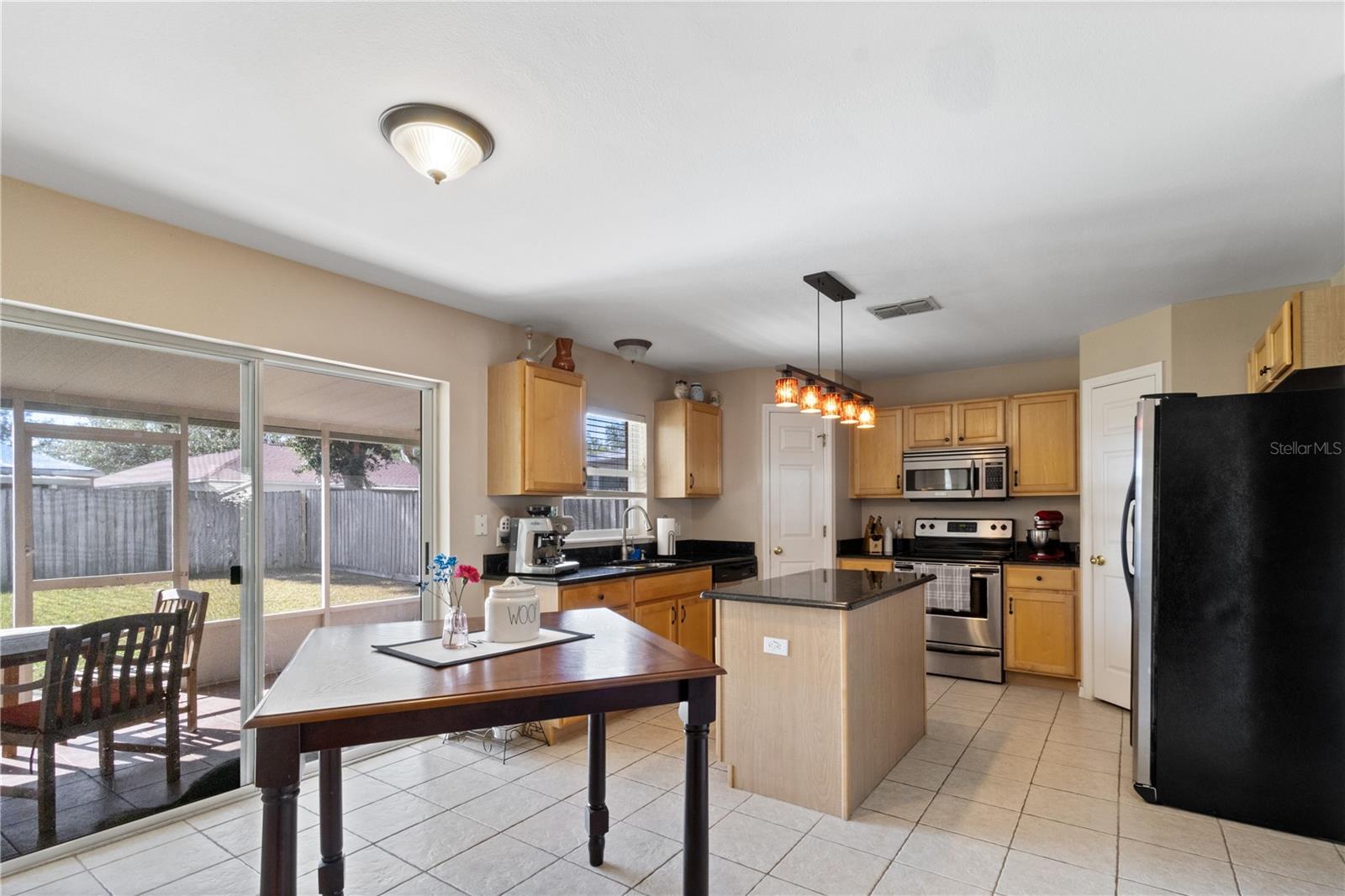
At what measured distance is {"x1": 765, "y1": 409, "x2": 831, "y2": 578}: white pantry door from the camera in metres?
5.71

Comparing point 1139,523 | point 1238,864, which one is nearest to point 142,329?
point 1139,523

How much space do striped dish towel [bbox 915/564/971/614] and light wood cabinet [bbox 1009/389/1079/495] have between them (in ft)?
2.68

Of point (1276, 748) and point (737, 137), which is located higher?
point (737, 137)

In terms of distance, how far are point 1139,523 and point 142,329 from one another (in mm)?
4284

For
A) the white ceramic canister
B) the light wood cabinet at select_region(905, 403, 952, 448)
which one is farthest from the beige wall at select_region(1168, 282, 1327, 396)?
the white ceramic canister

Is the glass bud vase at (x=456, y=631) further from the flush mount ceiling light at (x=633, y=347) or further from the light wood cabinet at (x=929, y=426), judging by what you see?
the light wood cabinet at (x=929, y=426)

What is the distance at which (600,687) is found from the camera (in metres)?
1.78

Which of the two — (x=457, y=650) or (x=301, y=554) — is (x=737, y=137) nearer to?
(x=457, y=650)

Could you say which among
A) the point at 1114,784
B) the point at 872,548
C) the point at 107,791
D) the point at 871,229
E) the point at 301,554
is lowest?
the point at 1114,784

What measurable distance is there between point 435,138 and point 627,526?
3.72 m

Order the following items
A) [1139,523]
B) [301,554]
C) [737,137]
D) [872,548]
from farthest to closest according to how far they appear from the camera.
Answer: [872,548] → [301,554] → [1139,523] → [737,137]

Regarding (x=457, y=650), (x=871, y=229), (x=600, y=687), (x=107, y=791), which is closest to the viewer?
(x=600, y=687)

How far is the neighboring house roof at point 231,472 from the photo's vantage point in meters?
2.78

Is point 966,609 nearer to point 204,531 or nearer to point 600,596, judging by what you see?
point 600,596
